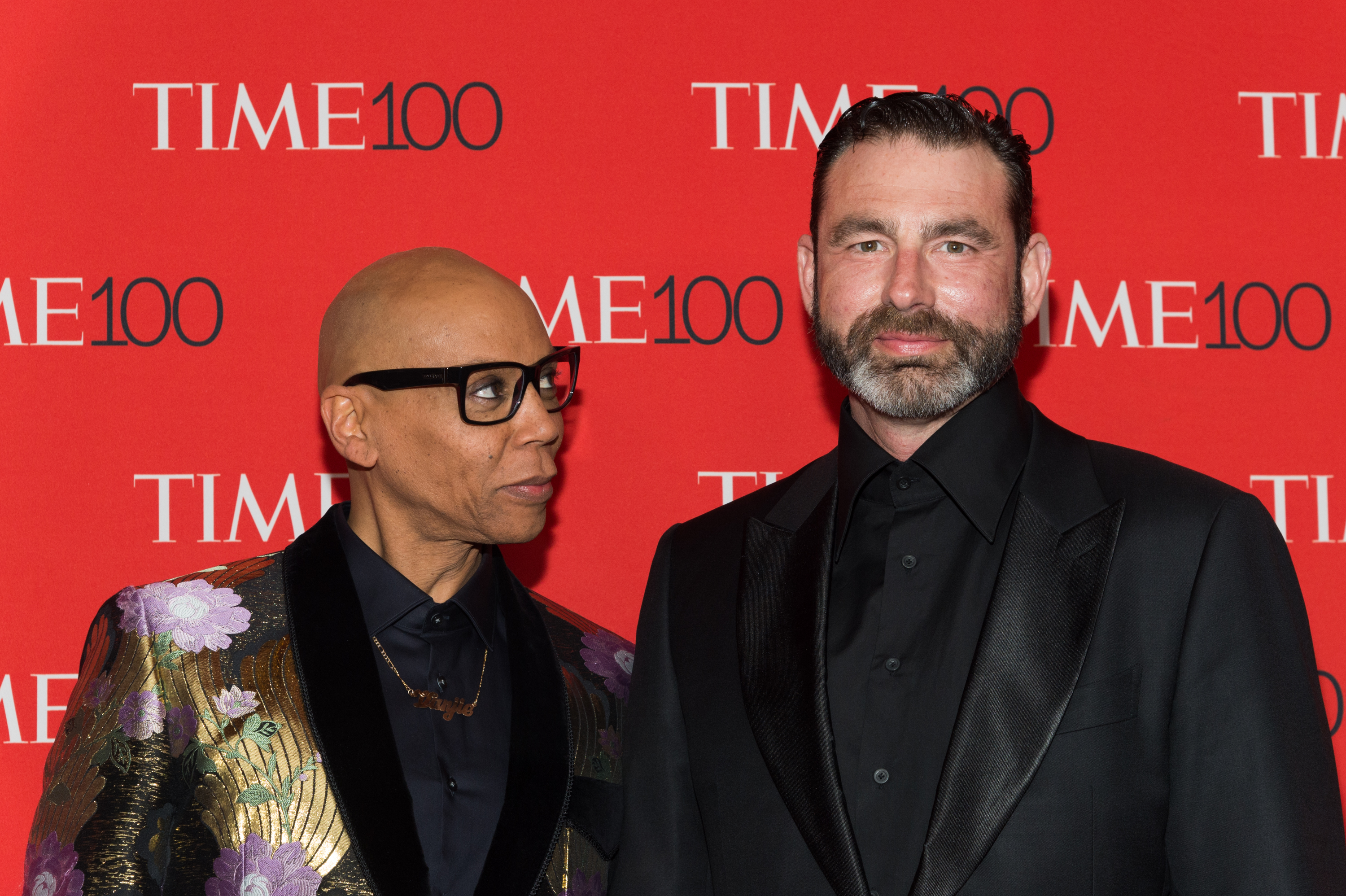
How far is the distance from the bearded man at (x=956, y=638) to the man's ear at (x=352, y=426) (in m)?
0.56

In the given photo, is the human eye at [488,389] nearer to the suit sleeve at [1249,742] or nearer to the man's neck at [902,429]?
the man's neck at [902,429]

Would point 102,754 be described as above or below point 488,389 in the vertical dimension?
below

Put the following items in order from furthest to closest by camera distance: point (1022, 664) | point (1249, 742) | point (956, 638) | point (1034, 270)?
point (1034, 270), point (956, 638), point (1022, 664), point (1249, 742)

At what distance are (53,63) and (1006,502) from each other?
240 cm

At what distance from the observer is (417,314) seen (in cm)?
226

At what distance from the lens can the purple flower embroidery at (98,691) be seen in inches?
82.3

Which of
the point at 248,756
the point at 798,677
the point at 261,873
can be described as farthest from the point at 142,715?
the point at 798,677

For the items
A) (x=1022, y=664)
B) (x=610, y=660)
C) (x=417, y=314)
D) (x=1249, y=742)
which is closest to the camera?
(x=1249, y=742)

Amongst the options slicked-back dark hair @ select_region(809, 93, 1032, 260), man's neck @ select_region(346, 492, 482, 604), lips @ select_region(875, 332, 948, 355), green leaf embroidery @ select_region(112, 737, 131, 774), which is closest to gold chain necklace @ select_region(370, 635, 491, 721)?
man's neck @ select_region(346, 492, 482, 604)

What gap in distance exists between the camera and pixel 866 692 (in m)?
1.92

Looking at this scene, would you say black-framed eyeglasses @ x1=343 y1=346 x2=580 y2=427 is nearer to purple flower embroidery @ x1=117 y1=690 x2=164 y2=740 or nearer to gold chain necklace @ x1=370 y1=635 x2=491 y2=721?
gold chain necklace @ x1=370 y1=635 x2=491 y2=721

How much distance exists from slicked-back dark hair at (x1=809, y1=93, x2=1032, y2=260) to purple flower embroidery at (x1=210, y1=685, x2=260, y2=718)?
4.10 ft

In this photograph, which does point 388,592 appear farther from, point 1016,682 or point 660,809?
point 1016,682

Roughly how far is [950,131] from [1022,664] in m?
0.86
